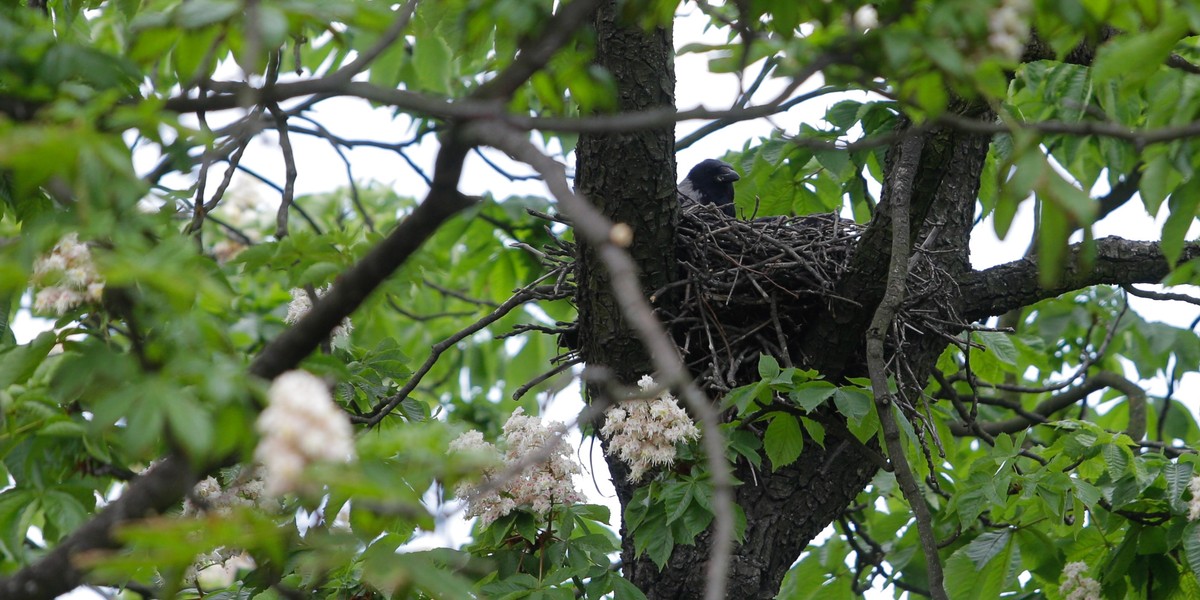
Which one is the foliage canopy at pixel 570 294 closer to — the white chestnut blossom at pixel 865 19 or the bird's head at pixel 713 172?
the white chestnut blossom at pixel 865 19

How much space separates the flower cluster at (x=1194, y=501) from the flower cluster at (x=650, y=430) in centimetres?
136

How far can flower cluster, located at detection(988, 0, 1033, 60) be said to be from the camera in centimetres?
159

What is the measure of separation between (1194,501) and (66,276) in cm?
274

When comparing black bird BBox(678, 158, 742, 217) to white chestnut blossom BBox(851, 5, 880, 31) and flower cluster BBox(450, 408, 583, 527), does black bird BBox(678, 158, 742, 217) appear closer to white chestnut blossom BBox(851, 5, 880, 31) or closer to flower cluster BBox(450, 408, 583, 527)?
flower cluster BBox(450, 408, 583, 527)

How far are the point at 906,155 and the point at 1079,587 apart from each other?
59.0 inches

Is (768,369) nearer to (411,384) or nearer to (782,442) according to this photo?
(782,442)

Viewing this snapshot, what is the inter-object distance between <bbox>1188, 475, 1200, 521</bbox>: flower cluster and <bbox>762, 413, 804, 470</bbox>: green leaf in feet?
3.38

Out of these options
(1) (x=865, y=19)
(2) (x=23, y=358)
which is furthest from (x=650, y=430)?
(2) (x=23, y=358)

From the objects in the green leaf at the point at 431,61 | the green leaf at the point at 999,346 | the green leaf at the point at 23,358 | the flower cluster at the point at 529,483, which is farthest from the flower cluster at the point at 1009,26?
the green leaf at the point at 431,61

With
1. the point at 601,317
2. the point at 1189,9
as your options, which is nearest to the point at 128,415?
the point at 1189,9

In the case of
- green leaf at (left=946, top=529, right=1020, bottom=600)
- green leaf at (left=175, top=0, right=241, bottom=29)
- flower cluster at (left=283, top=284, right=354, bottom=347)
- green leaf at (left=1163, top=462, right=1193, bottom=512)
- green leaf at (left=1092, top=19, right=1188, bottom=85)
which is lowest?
green leaf at (left=946, top=529, right=1020, bottom=600)

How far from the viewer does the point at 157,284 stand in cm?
135

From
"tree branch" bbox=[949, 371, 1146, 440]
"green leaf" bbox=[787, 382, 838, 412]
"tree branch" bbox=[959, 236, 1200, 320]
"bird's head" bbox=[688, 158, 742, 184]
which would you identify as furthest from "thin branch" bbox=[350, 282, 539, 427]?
"bird's head" bbox=[688, 158, 742, 184]

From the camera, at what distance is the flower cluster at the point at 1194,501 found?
9.64ft
